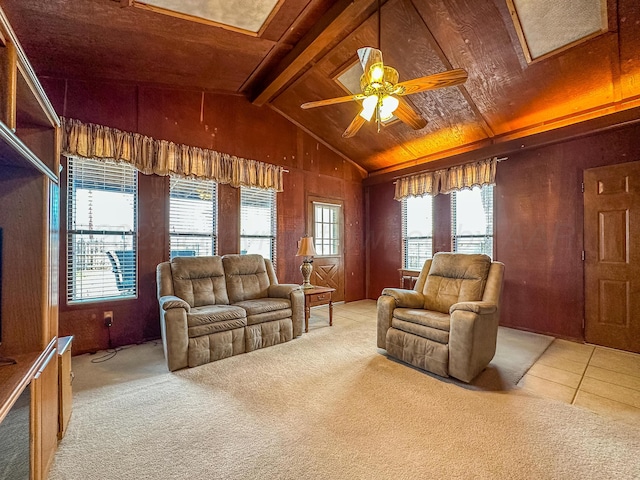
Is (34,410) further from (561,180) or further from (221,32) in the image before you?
(561,180)

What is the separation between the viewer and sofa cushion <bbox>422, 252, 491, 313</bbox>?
2.95m

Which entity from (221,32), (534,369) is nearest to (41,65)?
(221,32)

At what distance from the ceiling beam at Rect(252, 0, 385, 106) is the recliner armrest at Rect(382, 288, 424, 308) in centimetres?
276

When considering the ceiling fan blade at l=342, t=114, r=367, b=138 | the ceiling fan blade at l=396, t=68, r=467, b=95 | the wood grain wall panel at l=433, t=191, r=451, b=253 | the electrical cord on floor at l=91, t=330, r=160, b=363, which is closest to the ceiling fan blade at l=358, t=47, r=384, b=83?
the ceiling fan blade at l=396, t=68, r=467, b=95

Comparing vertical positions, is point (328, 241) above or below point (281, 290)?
above

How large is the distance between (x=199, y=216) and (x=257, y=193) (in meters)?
1.00

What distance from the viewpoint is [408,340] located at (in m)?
2.84

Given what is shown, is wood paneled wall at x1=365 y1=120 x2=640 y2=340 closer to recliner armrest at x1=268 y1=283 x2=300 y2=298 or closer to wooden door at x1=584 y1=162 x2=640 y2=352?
wooden door at x1=584 y1=162 x2=640 y2=352

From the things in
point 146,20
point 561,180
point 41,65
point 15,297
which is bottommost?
point 15,297

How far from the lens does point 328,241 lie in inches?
221

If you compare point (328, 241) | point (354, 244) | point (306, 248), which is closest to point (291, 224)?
point (306, 248)

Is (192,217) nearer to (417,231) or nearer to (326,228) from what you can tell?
(326,228)

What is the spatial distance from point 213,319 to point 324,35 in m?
3.16

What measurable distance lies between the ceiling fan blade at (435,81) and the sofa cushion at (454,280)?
1760 millimetres
